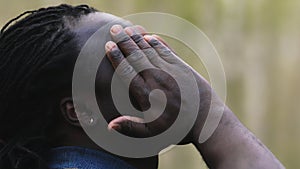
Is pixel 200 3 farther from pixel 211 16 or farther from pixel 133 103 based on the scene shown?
pixel 133 103

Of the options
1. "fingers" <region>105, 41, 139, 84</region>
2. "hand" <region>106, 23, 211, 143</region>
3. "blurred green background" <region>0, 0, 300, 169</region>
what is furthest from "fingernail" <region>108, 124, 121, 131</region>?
"blurred green background" <region>0, 0, 300, 169</region>

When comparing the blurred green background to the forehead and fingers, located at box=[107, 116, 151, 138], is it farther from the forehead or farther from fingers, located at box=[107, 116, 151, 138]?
fingers, located at box=[107, 116, 151, 138]

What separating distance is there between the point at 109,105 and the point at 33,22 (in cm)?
31

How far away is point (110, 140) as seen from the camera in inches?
78.6

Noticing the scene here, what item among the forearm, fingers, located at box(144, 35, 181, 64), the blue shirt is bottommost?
the forearm

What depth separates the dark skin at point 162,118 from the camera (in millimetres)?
1950

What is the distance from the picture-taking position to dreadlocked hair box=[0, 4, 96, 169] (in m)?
1.99

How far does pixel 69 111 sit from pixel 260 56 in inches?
121

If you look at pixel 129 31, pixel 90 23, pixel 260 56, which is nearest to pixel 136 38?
pixel 129 31

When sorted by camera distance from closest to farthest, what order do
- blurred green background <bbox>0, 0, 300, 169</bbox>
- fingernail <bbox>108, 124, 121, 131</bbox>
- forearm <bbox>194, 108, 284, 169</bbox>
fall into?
1. fingernail <bbox>108, 124, 121, 131</bbox>
2. forearm <bbox>194, 108, 284, 169</bbox>
3. blurred green background <bbox>0, 0, 300, 169</bbox>

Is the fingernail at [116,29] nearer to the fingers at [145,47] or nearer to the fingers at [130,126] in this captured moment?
the fingers at [145,47]

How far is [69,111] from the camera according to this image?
1994mm

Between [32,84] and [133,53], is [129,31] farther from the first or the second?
[32,84]

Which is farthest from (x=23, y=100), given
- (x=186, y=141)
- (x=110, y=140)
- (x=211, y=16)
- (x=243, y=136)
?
(x=211, y=16)
